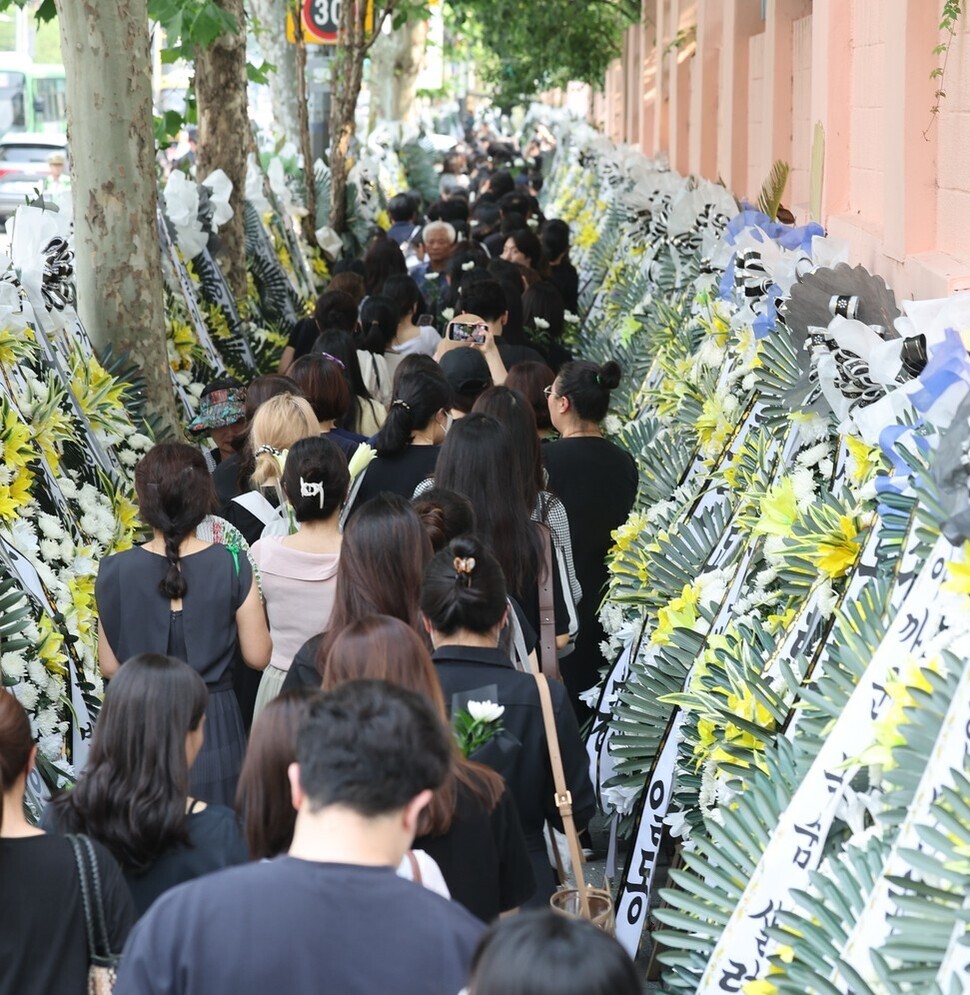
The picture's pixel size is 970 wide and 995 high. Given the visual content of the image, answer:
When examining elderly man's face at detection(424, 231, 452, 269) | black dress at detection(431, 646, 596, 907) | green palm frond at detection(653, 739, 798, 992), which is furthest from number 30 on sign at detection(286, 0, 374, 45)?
green palm frond at detection(653, 739, 798, 992)

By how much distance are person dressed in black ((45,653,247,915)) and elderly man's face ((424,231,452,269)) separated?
8.72 metres

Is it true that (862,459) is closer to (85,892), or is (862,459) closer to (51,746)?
(85,892)

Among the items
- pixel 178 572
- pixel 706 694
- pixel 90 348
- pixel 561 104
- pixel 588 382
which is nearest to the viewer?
pixel 706 694

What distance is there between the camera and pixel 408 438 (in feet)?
19.1

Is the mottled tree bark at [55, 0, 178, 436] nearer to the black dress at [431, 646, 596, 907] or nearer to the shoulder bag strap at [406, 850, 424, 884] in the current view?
the black dress at [431, 646, 596, 907]

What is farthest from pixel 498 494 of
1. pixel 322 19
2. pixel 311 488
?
pixel 322 19

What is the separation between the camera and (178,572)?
4480mm

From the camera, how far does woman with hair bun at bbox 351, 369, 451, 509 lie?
575 centimetres

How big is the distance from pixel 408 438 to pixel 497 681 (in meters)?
2.24

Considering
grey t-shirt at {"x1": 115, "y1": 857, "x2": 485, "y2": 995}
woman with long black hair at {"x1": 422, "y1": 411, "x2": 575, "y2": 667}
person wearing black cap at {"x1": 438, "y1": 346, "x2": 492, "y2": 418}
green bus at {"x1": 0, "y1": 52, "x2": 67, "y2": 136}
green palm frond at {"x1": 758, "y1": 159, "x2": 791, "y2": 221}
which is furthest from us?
green bus at {"x1": 0, "y1": 52, "x2": 67, "y2": 136}

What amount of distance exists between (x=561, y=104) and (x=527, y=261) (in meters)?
39.9

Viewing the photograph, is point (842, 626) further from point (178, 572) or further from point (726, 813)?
point (178, 572)

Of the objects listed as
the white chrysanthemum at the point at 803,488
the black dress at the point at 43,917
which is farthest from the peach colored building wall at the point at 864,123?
the black dress at the point at 43,917

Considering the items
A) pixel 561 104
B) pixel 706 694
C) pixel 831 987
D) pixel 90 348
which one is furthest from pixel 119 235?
pixel 561 104
